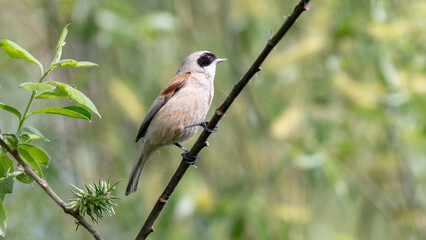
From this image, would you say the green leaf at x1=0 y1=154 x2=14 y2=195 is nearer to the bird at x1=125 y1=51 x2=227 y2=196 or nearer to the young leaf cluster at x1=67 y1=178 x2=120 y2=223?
the young leaf cluster at x1=67 y1=178 x2=120 y2=223

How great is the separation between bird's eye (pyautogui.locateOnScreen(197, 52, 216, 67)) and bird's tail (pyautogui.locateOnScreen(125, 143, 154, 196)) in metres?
0.84

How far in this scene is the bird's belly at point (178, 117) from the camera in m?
Answer: 4.05

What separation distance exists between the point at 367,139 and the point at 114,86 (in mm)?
2625

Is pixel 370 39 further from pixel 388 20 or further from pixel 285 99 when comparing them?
pixel 285 99

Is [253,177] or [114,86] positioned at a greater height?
[114,86]

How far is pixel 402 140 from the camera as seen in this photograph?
5629 mm

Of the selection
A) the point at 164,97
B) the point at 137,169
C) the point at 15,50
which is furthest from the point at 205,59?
the point at 15,50

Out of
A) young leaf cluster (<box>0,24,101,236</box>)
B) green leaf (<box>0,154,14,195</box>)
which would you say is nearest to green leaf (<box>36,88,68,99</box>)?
young leaf cluster (<box>0,24,101,236</box>)

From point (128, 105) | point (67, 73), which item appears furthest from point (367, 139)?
point (67, 73)

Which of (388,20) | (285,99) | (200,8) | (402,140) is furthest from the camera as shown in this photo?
(200,8)

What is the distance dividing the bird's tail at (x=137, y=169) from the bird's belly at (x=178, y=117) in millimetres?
118

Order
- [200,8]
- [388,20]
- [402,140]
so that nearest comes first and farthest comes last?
[388,20] < [402,140] < [200,8]

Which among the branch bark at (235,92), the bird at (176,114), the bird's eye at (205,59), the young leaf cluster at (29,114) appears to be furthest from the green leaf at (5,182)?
the bird's eye at (205,59)

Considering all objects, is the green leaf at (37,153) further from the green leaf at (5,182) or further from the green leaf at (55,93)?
the green leaf at (55,93)
